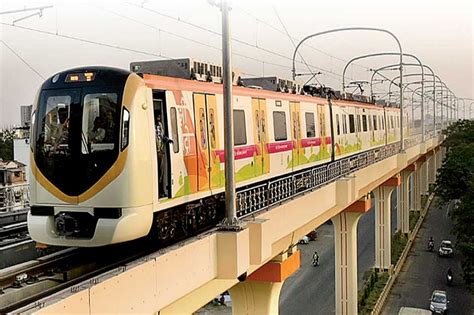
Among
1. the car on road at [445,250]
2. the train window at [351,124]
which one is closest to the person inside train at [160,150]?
the train window at [351,124]

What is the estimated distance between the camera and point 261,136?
14727 mm

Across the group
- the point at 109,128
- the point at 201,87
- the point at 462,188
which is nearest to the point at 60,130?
the point at 109,128

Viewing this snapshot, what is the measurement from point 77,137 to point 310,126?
1178cm

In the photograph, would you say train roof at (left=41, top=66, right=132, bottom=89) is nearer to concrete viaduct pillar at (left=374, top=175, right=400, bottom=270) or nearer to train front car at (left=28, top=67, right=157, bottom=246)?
train front car at (left=28, top=67, right=157, bottom=246)

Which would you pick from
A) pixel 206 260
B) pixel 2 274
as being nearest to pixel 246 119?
pixel 206 260

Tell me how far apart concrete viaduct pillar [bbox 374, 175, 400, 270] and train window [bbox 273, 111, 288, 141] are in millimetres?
22157

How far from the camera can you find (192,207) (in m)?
11.1

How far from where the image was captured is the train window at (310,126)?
19.1 meters

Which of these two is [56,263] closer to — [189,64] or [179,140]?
[179,140]

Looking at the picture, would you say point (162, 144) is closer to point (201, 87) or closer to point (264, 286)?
point (201, 87)

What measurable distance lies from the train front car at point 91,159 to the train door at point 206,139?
2166 mm

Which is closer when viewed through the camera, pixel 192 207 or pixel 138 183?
pixel 138 183

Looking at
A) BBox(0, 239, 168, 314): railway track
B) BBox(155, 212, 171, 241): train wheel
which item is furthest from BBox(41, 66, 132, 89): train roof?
BBox(0, 239, 168, 314): railway track

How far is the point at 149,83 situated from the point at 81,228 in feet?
8.35
